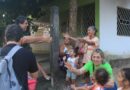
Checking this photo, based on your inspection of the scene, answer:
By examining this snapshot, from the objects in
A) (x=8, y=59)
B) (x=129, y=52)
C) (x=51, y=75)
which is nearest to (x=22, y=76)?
(x=8, y=59)

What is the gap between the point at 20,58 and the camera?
12.9 ft

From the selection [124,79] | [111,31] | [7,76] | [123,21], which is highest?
[123,21]

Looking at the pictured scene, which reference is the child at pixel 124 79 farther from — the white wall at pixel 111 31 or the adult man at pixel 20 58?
the white wall at pixel 111 31

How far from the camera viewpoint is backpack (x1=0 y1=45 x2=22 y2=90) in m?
3.86

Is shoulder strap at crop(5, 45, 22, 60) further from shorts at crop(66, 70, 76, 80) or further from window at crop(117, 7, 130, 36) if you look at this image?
window at crop(117, 7, 130, 36)

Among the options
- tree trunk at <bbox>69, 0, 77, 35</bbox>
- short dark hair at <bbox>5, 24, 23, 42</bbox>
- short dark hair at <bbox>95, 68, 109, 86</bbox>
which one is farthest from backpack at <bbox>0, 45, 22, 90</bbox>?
tree trunk at <bbox>69, 0, 77, 35</bbox>

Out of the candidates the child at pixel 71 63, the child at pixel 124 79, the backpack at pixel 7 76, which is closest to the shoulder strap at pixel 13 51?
the backpack at pixel 7 76

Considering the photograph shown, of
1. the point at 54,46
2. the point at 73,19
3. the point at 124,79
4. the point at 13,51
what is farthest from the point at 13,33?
the point at 73,19

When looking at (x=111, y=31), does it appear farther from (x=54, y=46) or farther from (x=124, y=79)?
(x=124, y=79)

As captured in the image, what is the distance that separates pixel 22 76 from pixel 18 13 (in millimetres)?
8206

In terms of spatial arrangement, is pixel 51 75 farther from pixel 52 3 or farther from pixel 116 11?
pixel 52 3

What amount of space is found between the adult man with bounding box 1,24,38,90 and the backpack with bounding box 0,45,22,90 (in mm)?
49

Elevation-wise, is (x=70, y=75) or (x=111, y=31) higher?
(x=111, y=31)

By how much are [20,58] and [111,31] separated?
8.20m
